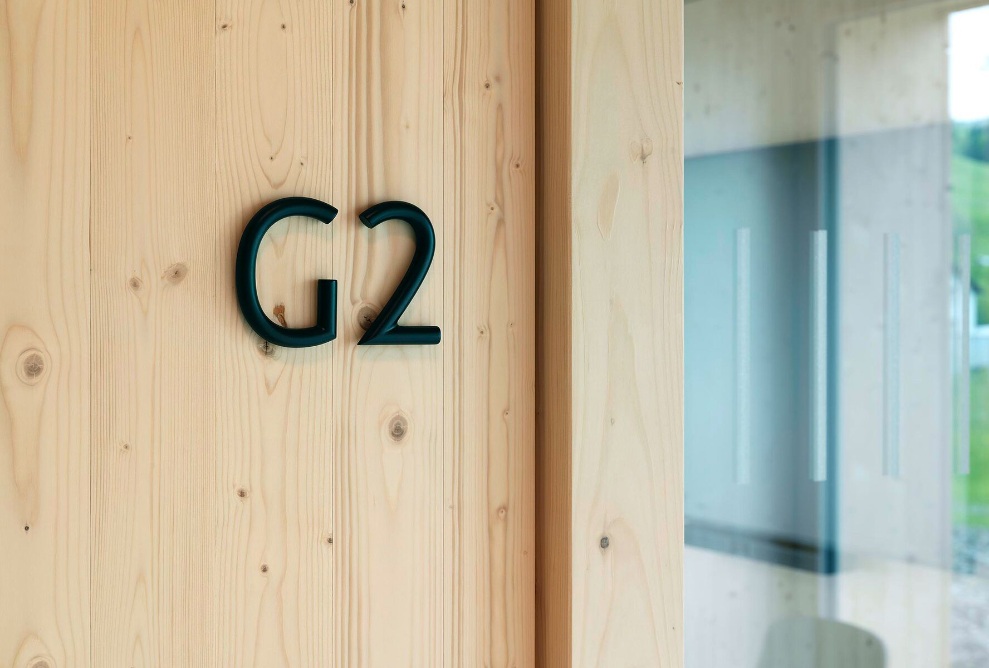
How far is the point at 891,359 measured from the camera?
5.42ft

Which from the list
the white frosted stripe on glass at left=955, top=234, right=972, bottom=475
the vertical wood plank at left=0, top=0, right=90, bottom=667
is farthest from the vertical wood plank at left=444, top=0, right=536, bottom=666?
the white frosted stripe on glass at left=955, top=234, right=972, bottom=475

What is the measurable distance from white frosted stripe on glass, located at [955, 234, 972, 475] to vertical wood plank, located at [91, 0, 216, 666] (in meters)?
1.47

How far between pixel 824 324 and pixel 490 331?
3.33 feet

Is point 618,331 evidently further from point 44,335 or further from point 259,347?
point 44,335

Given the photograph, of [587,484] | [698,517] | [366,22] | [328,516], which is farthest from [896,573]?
[366,22]

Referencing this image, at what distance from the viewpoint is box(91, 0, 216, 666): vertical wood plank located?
703mm

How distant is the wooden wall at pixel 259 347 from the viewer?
2.23ft

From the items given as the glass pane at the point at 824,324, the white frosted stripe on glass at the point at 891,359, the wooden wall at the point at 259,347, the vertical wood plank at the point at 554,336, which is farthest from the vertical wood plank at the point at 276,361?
the white frosted stripe on glass at the point at 891,359

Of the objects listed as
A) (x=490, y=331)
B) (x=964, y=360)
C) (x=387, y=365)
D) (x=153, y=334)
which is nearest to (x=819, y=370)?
(x=964, y=360)

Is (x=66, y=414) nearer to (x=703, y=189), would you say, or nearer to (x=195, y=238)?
(x=195, y=238)

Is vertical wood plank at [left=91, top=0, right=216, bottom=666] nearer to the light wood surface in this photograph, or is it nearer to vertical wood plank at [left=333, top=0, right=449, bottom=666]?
vertical wood plank at [left=333, top=0, right=449, bottom=666]

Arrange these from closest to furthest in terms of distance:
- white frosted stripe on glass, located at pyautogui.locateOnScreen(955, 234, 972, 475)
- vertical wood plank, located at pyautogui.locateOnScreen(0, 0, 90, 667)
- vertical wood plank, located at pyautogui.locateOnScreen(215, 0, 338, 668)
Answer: vertical wood plank, located at pyautogui.locateOnScreen(0, 0, 90, 667) < vertical wood plank, located at pyautogui.locateOnScreen(215, 0, 338, 668) < white frosted stripe on glass, located at pyautogui.locateOnScreen(955, 234, 972, 475)

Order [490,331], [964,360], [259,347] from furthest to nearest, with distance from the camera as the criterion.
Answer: [964,360]
[490,331]
[259,347]

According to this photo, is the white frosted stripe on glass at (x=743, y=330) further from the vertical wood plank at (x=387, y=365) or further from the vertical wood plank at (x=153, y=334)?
the vertical wood plank at (x=153, y=334)
